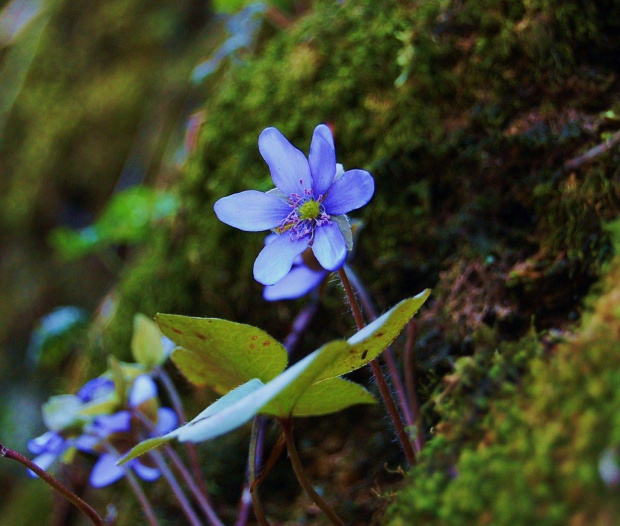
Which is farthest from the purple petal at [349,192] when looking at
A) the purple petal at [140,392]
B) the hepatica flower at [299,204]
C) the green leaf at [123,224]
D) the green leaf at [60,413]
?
the green leaf at [123,224]

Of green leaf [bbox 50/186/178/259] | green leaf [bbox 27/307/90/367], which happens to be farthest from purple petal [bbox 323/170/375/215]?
green leaf [bbox 27/307/90/367]

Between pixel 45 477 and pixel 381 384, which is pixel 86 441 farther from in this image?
pixel 381 384

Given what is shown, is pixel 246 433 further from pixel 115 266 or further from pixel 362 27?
pixel 115 266

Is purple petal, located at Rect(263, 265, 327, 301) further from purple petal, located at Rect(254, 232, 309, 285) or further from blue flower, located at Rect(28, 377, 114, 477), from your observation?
blue flower, located at Rect(28, 377, 114, 477)

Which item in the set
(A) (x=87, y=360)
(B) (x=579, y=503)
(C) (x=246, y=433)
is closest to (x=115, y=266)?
(A) (x=87, y=360)

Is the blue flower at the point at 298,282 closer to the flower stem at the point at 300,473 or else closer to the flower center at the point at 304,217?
the flower center at the point at 304,217

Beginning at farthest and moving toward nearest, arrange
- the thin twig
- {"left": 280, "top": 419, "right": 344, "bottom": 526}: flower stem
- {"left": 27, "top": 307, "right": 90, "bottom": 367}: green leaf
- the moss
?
{"left": 27, "top": 307, "right": 90, "bottom": 367}: green leaf < the thin twig < {"left": 280, "top": 419, "right": 344, "bottom": 526}: flower stem < the moss
